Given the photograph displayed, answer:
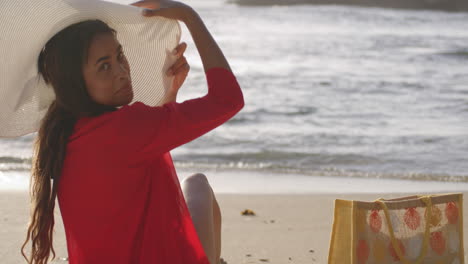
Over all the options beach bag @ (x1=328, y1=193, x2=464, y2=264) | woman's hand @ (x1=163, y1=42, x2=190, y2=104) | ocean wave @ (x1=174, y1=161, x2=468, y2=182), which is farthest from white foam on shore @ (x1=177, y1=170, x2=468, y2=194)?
woman's hand @ (x1=163, y1=42, x2=190, y2=104)

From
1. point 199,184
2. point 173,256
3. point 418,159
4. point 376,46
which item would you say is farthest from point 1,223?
point 376,46

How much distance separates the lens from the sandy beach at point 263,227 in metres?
4.29

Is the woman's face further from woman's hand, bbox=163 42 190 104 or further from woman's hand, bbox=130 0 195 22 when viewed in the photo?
woman's hand, bbox=163 42 190 104

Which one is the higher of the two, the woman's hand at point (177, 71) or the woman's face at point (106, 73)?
the woman's face at point (106, 73)

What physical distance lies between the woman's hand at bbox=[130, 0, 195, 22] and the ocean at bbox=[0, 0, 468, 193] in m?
4.15

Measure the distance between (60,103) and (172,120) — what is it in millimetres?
410

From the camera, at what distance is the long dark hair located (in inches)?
94.8

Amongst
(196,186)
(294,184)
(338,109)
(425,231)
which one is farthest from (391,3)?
(196,186)

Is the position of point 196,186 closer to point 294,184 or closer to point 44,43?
point 44,43

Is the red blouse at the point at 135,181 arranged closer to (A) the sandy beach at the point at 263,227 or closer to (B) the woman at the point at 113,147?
(B) the woman at the point at 113,147

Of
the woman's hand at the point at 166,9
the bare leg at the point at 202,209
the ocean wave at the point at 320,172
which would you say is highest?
the woman's hand at the point at 166,9

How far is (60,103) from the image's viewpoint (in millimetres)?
2473

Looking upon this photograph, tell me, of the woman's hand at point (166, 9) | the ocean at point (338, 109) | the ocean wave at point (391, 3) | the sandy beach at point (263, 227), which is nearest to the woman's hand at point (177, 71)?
the woman's hand at point (166, 9)

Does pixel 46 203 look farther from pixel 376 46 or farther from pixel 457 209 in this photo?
pixel 376 46
